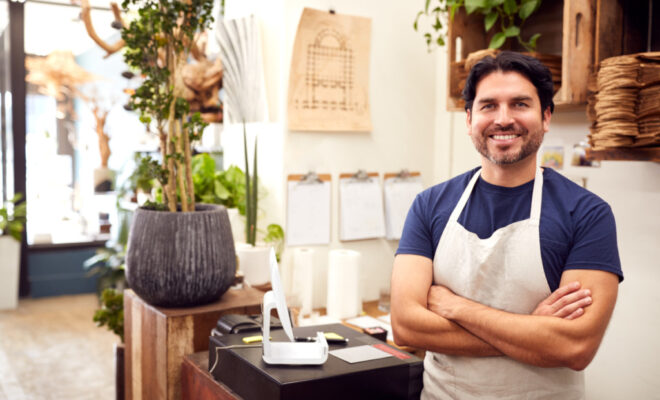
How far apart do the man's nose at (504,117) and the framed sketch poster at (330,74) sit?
3.98ft

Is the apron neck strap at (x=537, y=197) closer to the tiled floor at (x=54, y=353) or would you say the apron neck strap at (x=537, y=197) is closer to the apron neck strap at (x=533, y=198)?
the apron neck strap at (x=533, y=198)

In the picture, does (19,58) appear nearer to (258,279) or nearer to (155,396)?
(258,279)

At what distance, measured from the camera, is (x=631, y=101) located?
5.08ft

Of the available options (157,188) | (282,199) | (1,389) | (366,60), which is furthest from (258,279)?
(1,389)

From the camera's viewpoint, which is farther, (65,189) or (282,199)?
(65,189)

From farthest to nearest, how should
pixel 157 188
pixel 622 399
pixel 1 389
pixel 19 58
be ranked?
1. pixel 19 58
2. pixel 1 389
3. pixel 157 188
4. pixel 622 399

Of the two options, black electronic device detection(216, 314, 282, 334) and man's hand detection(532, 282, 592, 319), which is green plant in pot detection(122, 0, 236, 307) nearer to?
black electronic device detection(216, 314, 282, 334)

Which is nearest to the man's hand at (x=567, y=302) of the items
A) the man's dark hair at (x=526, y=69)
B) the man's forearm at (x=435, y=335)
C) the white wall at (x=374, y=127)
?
the man's forearm at (x=435, y=335)

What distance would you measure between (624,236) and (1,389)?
11.1 feet

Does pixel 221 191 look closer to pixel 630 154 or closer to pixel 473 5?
pixel 473 5

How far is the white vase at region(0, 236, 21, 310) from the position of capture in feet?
16.6

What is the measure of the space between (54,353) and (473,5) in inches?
142

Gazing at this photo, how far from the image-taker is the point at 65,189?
5.71m

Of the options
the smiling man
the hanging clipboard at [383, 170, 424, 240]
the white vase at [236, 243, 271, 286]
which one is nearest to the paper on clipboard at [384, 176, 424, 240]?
the hanging clipboard at [383, 170, 424, 240]
